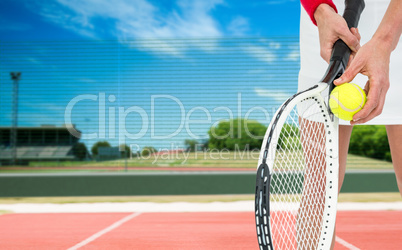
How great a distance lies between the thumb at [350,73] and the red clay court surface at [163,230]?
73.4 inches

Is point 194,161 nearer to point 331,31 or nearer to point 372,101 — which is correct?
point 331,31

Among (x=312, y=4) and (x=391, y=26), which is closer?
(x=391, y=26)

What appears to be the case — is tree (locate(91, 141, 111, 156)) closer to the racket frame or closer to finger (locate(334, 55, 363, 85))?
the racket frame

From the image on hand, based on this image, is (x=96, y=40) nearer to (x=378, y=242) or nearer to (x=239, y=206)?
(x=239, y=206)

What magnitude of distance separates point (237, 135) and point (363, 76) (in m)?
5.70

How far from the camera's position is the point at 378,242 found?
2953 millimetres

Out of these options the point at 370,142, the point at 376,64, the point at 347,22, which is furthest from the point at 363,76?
the point at 370,142

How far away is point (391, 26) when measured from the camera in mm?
1223

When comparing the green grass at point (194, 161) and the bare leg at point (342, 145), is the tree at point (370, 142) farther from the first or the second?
the bare leg at point (342, 145)

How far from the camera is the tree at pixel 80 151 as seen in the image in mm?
7738

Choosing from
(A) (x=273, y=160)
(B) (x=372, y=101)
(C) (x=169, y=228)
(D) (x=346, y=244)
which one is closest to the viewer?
(A) (x=273, y=160)

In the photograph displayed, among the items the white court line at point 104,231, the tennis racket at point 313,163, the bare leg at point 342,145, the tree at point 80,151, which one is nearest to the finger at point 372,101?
the tennis racket at point 313,163

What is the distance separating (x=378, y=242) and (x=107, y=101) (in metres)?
5.36

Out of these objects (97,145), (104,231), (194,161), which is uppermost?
(97,145)
